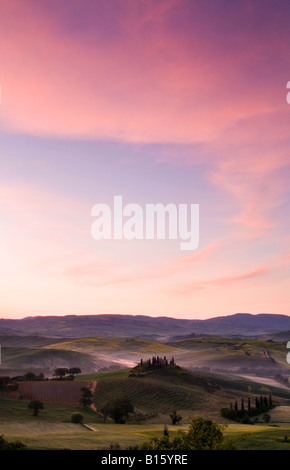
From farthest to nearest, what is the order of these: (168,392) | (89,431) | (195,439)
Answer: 1. (168,392)
2. (89,431)
3. (195,439)

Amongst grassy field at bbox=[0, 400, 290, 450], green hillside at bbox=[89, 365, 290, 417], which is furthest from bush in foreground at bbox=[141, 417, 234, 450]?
green hillside at bbox=[89, 365, 290, 417]

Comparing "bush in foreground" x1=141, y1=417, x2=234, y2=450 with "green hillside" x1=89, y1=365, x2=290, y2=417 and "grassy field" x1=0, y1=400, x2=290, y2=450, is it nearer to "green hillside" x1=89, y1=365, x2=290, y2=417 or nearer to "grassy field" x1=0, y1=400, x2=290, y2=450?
"grassy field" x1=0, y1=400, x2=290, y2=450

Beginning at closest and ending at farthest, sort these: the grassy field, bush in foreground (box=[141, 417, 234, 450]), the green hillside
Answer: bush in foreground (box=[141, 417, 234, 450]) < the grassy field < the green hillside

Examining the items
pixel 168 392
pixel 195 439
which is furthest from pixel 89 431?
pixel 168 392

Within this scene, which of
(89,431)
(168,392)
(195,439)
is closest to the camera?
(195,439)

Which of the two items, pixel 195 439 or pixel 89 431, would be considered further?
pixel 89 431

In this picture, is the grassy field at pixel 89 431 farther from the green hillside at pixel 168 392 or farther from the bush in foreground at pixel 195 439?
the green hillside at pixel 168 392

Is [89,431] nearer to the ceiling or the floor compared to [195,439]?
nearer to the floor

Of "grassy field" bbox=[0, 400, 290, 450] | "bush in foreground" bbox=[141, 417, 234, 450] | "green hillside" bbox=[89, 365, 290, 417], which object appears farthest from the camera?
"green hillside" bbox=[89, 365, 290, 417]

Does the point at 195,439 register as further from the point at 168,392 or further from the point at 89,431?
the point at 168,392

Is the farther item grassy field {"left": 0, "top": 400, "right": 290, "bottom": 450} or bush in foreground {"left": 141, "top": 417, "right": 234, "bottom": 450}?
grassy field {"left": 0, "top": 400, "right": 290, "bottom": 450}
